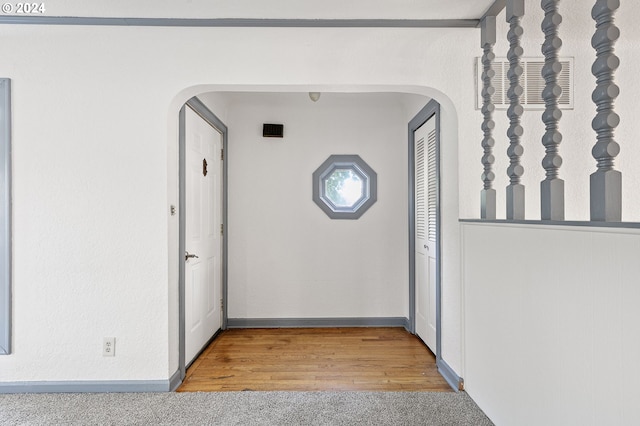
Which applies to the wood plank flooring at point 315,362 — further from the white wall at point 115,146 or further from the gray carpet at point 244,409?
the white wall at point 115,146

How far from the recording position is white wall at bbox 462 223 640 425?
1.10 metres

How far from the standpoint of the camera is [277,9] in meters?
2.14

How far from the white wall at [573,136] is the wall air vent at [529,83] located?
4cm

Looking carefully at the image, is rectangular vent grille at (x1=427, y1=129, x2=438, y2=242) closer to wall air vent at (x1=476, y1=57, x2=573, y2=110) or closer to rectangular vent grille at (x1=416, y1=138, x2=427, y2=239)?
rectangular vent grille at (x1=416, y1=138, x2=427, y2=239)

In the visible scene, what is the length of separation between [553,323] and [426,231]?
174 centimetres

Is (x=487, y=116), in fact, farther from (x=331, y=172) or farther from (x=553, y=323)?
(x=331, y=172)

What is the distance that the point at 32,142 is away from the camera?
2270mm

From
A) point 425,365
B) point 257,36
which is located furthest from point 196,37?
point 425,365

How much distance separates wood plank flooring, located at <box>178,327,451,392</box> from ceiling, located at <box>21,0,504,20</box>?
2.35 m

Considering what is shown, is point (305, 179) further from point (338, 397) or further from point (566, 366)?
point (566, 366)

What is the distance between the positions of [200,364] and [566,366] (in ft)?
7.81

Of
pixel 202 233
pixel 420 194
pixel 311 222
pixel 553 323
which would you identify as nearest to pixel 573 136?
pixel 420 194

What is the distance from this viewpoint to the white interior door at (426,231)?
2.95m

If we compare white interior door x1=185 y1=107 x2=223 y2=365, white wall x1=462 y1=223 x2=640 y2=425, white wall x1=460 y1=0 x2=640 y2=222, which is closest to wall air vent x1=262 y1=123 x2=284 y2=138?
white interior door x1=185 y1=107 x2=223 y2=365
